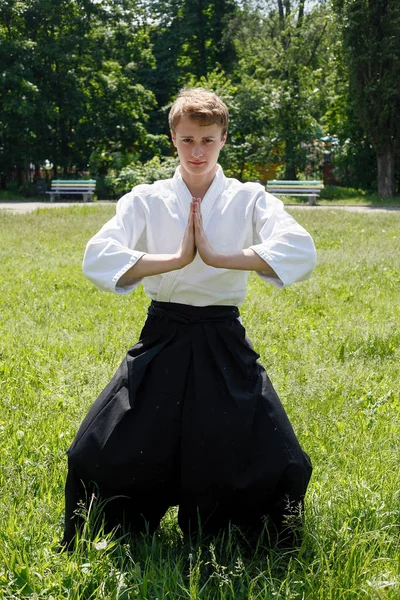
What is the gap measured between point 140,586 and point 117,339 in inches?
Answer: 143

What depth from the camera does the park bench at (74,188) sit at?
2669cm

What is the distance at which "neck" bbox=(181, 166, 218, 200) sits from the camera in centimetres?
293

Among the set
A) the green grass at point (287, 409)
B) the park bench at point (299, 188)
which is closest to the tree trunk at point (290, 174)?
A: the park bench at point (299, 188)

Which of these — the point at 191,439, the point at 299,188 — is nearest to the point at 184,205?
the point at 191,439

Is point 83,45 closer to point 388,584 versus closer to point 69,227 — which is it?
point 69,227

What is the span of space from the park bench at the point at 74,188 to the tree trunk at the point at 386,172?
1024 centimetres

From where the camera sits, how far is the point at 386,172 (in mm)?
25719

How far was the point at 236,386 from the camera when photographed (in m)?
2.77

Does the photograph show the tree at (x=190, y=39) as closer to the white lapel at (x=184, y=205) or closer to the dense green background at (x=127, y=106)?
the dense green background at (x=127, y=106)

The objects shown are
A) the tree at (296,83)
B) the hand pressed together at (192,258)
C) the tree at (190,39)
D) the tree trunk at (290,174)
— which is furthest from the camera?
the tree at (190,39)

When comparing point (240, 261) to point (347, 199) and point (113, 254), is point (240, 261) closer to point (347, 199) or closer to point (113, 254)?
point (113, 254)

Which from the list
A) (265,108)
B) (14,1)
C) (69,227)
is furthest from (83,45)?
(69,227)

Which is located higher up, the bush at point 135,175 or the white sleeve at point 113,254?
the bush at point 135,175

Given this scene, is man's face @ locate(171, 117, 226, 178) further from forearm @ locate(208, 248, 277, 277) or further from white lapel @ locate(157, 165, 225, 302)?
forearm @ locate(208, 248, 277, 277)
